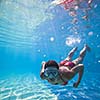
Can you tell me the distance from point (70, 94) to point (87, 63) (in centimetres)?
2736

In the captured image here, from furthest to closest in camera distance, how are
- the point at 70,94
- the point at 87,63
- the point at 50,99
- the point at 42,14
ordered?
the point at 87,63 → the point at 42,14 → the point at 70,94 → the point at 50,99

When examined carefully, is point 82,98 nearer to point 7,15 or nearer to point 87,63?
point 7,15

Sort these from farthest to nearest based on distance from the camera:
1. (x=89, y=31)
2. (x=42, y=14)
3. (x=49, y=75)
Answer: (x=89, y=31), (x=42, y=14), (x=49, y=75)

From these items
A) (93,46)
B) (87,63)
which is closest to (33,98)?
(87,63)

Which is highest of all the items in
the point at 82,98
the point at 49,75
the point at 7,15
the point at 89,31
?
the point at 7,15

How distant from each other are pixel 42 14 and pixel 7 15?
5098mm

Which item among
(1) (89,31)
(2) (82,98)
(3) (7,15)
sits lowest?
(2) (82,98)

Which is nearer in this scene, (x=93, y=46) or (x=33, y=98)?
(x=33, y=98)

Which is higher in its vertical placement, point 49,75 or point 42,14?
point 42,14

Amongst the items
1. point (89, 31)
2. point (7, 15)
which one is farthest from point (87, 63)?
point (7, 15)

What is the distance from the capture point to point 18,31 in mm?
33188

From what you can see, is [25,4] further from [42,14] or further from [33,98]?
[33,98]

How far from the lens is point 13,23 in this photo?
28.2m

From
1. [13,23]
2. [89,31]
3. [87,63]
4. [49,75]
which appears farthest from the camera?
[87,63]
